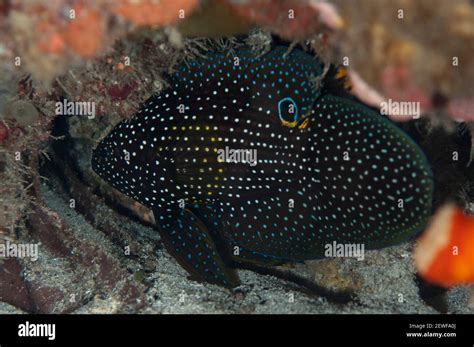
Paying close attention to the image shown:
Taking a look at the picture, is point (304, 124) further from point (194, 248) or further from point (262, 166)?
point (194, 248)

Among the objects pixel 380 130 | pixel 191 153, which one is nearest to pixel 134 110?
pixel 191 153

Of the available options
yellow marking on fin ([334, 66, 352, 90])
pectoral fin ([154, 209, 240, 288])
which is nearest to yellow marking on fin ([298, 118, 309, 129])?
yellow marking on fin ([334, 66, 352, 90])

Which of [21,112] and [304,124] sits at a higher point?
[21,112]

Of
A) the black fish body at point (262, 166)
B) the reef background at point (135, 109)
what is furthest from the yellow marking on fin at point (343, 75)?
→ the reef background at point (135, 109)

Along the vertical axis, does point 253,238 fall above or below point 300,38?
below

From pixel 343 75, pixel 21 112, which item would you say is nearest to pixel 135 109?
pixel 21 112
